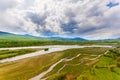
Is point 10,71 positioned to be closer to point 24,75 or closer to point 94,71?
point 24,75

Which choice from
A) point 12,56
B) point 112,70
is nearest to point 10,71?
point 112,70

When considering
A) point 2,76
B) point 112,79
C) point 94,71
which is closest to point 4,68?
point 2,76

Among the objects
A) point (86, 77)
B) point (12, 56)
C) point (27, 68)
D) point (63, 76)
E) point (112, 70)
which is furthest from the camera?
point (12, 56)

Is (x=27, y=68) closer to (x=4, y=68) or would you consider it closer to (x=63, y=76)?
(x=4, y=68)

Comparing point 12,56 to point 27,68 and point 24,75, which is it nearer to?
point 27,68

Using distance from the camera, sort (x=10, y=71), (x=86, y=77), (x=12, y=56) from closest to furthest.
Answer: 1. (x=86, y=77)
2. (x=10, y=71)
3. (x=12, y=56)

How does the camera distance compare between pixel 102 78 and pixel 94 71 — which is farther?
pixel 94 71

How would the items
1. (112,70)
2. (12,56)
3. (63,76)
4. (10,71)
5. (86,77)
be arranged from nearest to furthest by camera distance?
(86,77)
(63,76)
(112,70)
(10,71)
(12,56)

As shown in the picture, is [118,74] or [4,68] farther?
[4,68]
